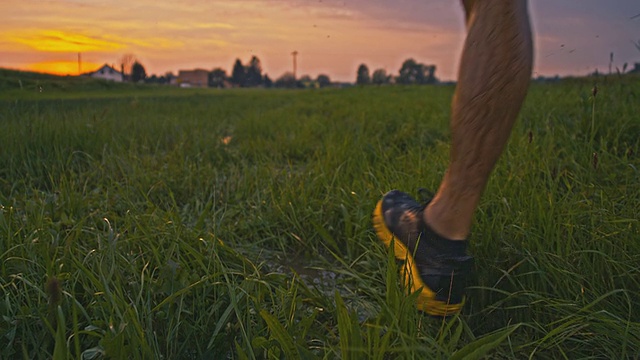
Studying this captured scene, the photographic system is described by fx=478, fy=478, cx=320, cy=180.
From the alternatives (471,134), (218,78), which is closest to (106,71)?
(471,134)

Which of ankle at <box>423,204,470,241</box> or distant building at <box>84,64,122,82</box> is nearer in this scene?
ankle at <box>423,204,470,241</box>

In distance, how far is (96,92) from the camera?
12789 millimetres

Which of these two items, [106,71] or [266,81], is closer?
[106,71]

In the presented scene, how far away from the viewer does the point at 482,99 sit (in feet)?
4.35

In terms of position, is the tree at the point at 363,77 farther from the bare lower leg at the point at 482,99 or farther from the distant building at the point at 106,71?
the bare lower leg at the point at 482,99

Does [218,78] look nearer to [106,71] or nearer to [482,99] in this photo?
[106,71]

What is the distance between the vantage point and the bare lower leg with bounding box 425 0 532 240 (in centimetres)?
130

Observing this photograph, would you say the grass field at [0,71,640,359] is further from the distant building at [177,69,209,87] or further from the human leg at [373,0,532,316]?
the distant building at [177,69,209,87]

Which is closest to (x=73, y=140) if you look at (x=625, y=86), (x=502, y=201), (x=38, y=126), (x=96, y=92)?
(x=38, y=126)

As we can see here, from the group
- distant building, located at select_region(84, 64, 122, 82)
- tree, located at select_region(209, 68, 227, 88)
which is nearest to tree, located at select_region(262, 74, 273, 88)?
tree, located at select_region(209, 68, 227, 88)

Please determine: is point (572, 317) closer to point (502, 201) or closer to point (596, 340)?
point (596, 340)

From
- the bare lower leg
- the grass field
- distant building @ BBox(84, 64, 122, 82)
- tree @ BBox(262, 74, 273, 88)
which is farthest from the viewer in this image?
tree @ BBox(262, 74, 273, 88)

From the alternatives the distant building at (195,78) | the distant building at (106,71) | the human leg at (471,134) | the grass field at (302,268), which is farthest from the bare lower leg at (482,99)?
the distant building at (195,78)

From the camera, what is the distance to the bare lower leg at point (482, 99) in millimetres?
1298
